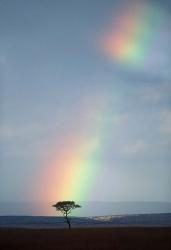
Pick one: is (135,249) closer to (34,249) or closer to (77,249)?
(77,249)

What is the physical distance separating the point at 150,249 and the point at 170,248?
94.4 inches

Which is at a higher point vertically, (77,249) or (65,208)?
(65,208)

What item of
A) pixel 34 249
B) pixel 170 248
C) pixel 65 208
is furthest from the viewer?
pixel 65 208

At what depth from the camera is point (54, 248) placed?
45.6 m

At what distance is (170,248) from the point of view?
1662 inches

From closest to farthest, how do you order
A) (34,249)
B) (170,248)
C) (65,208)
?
(170,248) → (34,249) → (65,208)

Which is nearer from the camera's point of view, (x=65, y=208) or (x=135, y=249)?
(x=135, y=249)

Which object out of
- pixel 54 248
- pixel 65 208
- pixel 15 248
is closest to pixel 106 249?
pixel 54 248

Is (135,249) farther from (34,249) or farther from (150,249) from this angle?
(34,249)

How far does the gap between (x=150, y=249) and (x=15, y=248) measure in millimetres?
17611

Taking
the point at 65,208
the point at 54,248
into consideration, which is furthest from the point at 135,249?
the point at 65,208

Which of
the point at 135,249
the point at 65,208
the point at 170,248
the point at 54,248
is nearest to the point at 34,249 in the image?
the point at 54,248

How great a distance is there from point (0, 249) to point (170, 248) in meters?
21.2

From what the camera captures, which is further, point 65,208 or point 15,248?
point 65,208
